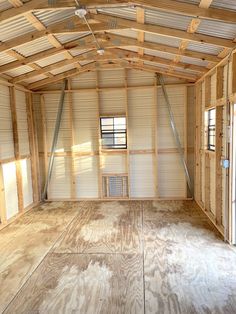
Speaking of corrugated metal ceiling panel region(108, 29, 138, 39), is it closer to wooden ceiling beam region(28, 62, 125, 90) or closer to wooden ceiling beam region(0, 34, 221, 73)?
wooden ceiling beam region(0, 34, 221, 73)

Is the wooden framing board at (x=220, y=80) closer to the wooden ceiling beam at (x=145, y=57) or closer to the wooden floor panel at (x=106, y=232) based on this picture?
the wooden ceiling beam at (x=145, y=57)

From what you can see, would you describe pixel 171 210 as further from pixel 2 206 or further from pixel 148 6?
pixel 148 6

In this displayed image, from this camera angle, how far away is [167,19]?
3.49m

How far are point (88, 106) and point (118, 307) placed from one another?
5.04 m

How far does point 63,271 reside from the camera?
335 centimetres

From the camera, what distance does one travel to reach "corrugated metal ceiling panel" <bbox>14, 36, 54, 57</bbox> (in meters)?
4.38

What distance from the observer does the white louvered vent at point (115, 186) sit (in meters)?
6.76

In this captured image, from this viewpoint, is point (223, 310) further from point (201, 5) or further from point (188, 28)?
point (188, 28)

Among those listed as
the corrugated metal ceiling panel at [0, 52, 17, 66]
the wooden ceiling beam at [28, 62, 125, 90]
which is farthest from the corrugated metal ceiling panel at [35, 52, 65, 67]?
the wooden ceiling beam at [28, 62, 125, 90]

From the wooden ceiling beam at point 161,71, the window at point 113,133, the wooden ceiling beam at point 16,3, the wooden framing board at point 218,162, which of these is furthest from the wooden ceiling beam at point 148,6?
the window at point 113,133

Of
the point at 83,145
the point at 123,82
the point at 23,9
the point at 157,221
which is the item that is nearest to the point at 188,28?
the point at 23,9

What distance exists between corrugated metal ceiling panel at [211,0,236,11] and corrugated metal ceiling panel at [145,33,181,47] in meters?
1.26

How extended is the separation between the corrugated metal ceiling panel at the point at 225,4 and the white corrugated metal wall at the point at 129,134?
11.3ft

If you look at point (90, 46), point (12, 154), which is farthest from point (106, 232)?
point (90, 46)
